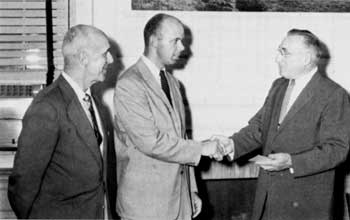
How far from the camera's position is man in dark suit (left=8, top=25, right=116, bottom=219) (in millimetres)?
2141

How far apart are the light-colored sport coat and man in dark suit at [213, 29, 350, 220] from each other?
1.57 feet

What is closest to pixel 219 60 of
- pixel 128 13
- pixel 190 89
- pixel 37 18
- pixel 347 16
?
pixel 190 89

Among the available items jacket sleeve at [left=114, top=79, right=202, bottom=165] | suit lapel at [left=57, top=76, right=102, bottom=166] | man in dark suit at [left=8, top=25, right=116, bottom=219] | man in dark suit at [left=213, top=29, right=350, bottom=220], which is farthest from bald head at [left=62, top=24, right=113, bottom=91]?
man in dark suit at [left=213, top=29, right=350, bottom=220]

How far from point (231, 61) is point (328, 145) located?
1.30m

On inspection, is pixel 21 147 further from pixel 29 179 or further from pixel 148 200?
pixel 148 200

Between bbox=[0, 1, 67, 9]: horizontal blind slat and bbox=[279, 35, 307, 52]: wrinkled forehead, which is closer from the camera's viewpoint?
bbox=[279, 35, 307, 52]: wrinkled forehead

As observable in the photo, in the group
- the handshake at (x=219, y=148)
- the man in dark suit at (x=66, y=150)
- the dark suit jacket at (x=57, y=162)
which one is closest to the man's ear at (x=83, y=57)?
the man in dark suit at (x=66, y=150)

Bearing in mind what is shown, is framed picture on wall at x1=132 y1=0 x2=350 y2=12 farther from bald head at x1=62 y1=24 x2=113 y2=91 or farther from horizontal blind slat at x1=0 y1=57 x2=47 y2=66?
bald head at x1=62 y1=24 x2=113 y2=91

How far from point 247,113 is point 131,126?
1.43m

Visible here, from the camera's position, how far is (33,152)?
2127mm

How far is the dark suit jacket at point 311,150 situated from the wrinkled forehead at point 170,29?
79 cm

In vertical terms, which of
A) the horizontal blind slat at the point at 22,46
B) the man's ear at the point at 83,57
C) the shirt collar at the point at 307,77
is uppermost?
the man's ear at the point at 83,57

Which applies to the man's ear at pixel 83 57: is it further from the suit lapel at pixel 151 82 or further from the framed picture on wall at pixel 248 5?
the framed picture on wall at pixel 248 5

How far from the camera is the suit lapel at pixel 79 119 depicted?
7.43ft
